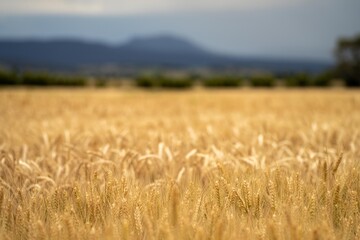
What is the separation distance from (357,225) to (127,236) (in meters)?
1.23

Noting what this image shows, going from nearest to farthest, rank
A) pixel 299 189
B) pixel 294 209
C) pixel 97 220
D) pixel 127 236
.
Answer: pixel 127 236 → pixel 294 209 → pixel 97 220 → pixel 299 189

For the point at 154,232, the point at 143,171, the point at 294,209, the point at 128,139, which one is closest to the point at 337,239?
the point at 294,209

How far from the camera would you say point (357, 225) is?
2.15 metres

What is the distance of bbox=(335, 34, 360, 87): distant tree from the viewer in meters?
52.9

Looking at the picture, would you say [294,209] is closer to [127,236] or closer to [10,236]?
[127,236]

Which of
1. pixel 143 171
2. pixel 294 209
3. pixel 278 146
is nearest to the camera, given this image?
pixel 294 209

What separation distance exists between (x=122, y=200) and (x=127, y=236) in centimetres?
39

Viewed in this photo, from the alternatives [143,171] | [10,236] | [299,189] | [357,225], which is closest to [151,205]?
[10,236]

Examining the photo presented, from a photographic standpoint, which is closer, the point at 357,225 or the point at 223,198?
the point at 357,225

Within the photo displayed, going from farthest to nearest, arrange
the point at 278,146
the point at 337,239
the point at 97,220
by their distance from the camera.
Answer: the point at 278,146, the point at 97,220, the point at 337,239

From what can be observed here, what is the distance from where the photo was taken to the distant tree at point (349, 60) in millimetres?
52916

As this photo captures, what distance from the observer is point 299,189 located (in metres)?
2.39

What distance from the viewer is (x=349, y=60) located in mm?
55156

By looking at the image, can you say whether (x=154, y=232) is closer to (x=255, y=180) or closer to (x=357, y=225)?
(x=255, y=180)
